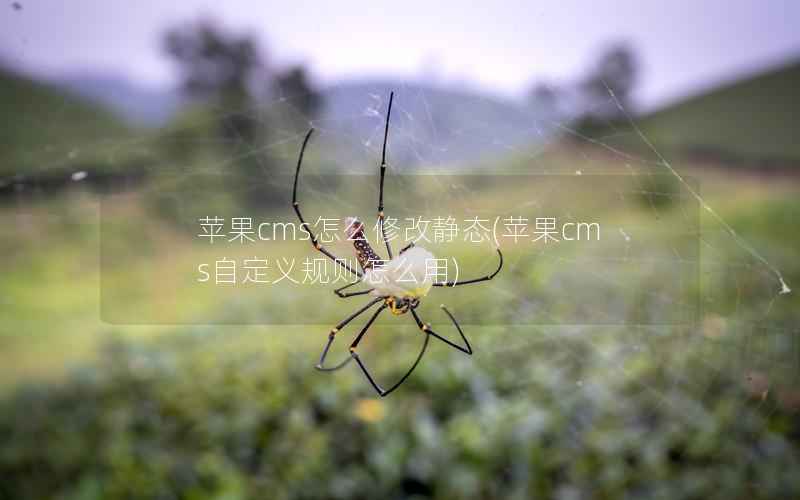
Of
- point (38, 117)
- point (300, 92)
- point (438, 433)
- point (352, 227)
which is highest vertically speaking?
point (38, 117)

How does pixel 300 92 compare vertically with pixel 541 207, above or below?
above

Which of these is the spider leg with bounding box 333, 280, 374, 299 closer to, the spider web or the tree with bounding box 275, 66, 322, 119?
the spider web

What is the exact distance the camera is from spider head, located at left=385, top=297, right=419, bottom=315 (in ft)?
6.71

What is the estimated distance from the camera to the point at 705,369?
3.32 meters

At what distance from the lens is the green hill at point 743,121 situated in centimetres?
828

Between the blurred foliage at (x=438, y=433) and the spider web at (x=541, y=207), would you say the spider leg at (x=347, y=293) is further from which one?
the blurred foliage at (x=438, y=433)

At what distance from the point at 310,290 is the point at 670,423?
3.46 meters

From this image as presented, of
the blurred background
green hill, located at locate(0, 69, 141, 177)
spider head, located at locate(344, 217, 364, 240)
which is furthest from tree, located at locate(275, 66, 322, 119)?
green hill, located at locate(0, 69, 141, 177)

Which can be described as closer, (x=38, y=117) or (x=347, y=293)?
(x=347, y=293)

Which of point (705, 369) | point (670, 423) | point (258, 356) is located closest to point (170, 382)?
point (258, 356)

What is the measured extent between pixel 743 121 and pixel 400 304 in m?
9.16

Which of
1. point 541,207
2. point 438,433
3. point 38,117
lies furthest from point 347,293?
point 38,117

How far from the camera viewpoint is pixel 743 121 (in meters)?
8.75

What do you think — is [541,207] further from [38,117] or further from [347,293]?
[38,117]
